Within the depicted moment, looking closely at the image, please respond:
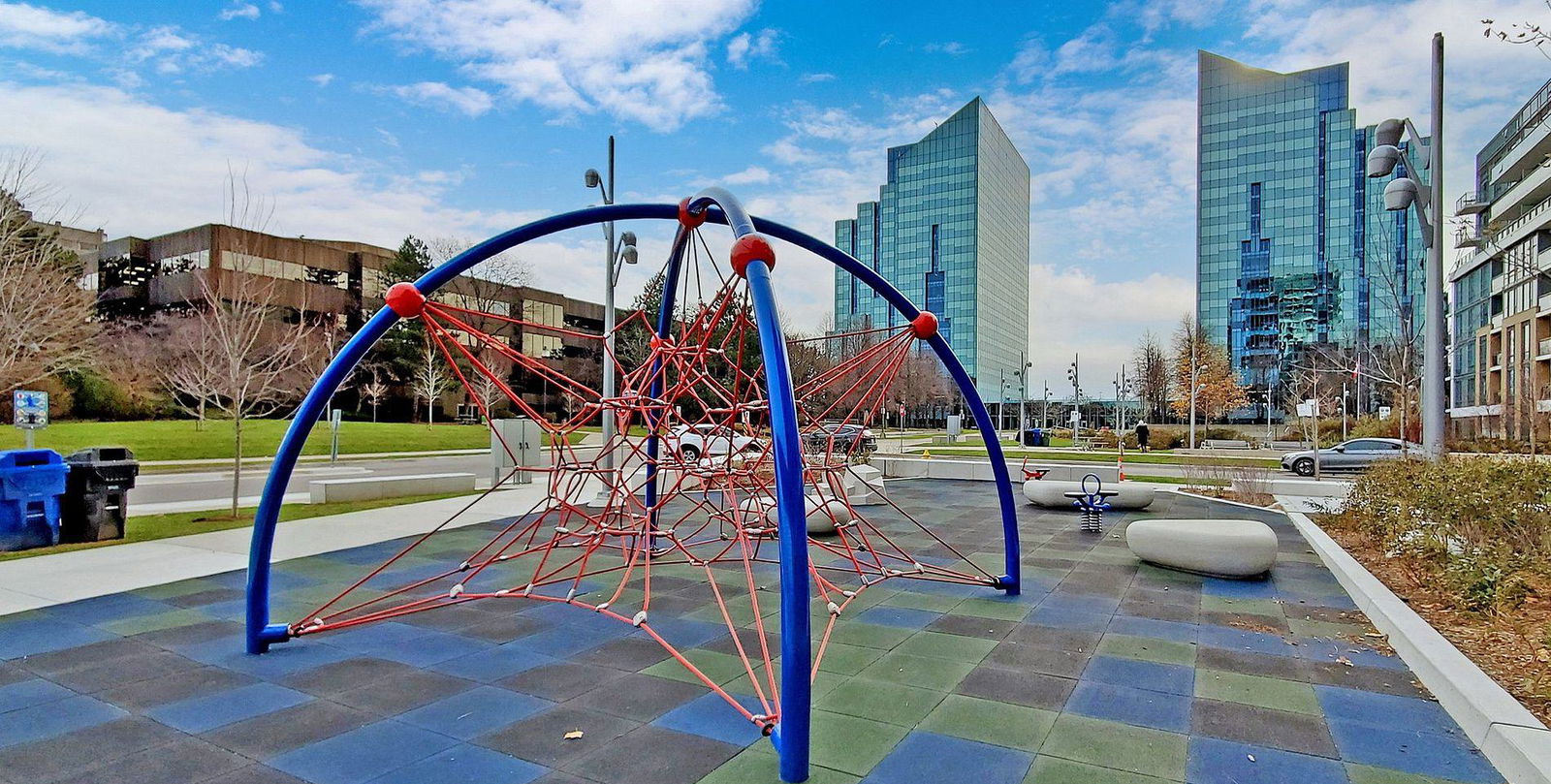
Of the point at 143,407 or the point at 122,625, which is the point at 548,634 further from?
the point at 143,407

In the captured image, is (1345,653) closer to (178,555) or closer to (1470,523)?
(1470,523)

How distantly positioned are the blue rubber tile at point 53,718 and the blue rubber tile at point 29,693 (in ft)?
0.25

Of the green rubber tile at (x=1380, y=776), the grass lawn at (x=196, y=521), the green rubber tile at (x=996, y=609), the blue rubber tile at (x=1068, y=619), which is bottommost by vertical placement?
the grass lawn at (x=196, y=521)

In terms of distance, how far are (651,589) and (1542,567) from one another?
22.5ft

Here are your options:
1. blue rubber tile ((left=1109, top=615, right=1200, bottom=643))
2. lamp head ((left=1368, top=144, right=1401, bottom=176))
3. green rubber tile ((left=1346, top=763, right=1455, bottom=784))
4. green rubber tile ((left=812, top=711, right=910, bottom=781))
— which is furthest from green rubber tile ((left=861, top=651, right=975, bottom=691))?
lamp head ((left=1368, top=144, right=1401, bottom=176))

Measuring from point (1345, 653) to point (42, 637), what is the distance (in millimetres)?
9222

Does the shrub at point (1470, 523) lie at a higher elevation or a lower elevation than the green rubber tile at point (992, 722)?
higher

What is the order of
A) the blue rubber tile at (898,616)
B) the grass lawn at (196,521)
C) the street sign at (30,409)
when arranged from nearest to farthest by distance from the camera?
the blue rubber tile at (898,616)
the grass lawn at (196,521)
the street sign at (30,409)

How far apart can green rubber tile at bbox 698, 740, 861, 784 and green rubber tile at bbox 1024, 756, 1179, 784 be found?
0.84 meters

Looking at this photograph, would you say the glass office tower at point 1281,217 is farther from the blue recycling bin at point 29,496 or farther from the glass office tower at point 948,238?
the blue recycling bin at point 29,496

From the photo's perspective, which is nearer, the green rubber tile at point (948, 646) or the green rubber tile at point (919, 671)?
the green rubber tile at point (919, 671)

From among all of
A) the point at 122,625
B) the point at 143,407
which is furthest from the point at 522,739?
the point at 143,407

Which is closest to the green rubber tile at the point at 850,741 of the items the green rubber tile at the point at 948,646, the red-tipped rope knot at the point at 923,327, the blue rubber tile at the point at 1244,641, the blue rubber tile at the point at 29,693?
the green rubber tile at the point at 948,646

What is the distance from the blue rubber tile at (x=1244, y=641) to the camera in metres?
5.43
